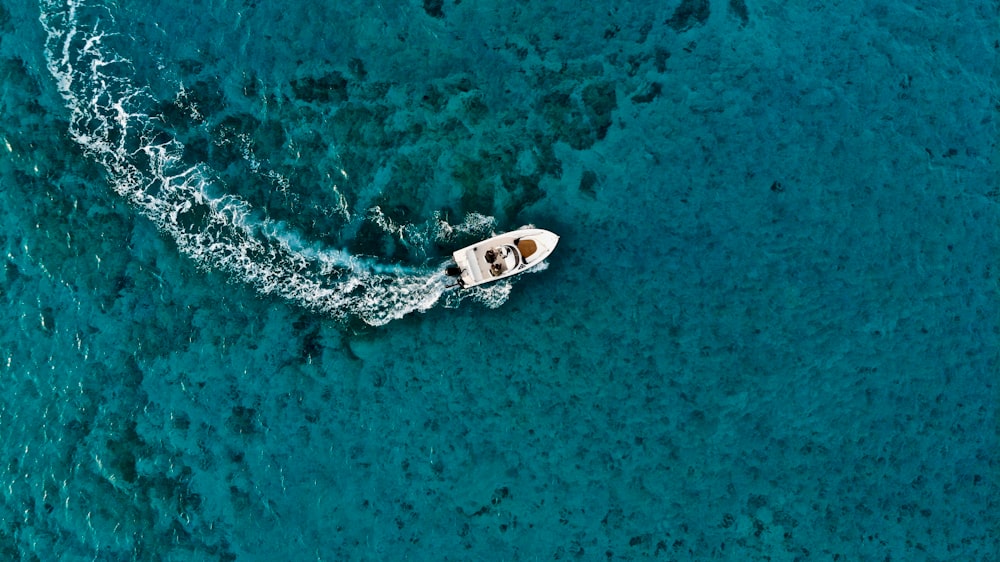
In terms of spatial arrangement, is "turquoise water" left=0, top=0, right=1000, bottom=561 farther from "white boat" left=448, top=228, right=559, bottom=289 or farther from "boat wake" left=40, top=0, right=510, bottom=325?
"white boat" left=448, top=228, right=559, bottom=289

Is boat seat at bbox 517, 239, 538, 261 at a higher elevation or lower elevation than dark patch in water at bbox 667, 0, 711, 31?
lower

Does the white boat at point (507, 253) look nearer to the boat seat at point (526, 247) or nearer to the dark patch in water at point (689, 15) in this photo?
the boat seat at point (526, 247)

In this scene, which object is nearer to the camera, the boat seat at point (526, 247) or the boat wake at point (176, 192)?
the boat seat at point (526, 247)

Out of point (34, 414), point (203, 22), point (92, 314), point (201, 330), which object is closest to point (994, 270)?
point (201, 330)

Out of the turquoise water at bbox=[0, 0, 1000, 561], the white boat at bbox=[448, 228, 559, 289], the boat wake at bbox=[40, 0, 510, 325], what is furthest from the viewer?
the boat wake at bbox=[40, 0, 510, 325]

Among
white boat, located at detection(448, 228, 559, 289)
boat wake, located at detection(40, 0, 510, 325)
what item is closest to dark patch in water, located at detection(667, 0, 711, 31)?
white boat, located at detection(448, 228, 559, 289)

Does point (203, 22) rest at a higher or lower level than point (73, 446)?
higher

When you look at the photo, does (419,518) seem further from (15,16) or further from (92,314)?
(15,16)

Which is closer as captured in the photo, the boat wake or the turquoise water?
the turquoise water

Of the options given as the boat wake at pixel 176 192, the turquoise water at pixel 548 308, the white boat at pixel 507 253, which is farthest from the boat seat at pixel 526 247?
the boat wake at pixel 176 192
